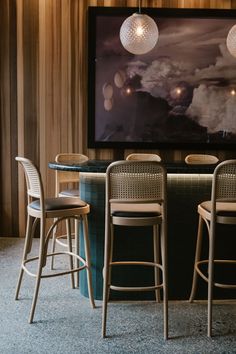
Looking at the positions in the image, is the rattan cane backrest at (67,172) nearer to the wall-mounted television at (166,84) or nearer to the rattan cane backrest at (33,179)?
the wall-mounted television at (166,84)

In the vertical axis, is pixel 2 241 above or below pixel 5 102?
below

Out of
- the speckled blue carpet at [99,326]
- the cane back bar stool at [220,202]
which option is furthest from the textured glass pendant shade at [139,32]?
the speckled blue carpet at [99,326]

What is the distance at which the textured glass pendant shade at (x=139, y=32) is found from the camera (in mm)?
3557

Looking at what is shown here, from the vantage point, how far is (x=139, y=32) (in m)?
3.57

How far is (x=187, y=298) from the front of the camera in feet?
10.2

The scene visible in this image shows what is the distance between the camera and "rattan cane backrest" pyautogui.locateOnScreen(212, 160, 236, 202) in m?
2.53

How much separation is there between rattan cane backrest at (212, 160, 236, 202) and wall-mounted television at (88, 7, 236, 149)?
2319 millimetres

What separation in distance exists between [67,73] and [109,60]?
491mm

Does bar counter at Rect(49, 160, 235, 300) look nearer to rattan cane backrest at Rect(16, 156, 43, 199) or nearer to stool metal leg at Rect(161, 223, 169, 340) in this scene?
rattan cane backrest at Rect(16, 156, 43, 199)

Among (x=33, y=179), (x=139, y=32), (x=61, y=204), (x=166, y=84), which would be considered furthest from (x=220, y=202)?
(x=166, y=84)

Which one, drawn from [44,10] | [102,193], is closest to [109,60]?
[44,10]

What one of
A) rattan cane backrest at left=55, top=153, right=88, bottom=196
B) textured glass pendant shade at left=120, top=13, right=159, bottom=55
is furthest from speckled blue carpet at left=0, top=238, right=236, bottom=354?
textured glass pendant shade at left=120, top=13, right=159, bottom=55

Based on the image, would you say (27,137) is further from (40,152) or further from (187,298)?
(187,298)

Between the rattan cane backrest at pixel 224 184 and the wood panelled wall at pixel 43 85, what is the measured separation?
7.71ft
